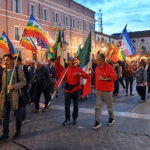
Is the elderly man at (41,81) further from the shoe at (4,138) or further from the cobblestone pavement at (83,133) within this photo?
the shoe at (4,138)

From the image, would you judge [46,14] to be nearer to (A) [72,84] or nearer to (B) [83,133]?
(A) [72,84]

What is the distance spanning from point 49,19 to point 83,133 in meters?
31.1

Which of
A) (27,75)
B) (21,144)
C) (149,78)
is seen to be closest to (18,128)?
(21,144)

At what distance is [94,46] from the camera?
4591 cm

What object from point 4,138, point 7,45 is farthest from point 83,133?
point 7,45

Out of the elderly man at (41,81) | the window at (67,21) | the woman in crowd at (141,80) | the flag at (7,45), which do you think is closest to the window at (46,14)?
the window at (67,21)

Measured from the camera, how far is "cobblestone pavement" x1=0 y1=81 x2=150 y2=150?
3.73 m

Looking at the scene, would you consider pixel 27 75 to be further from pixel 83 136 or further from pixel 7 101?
pixel 83 136

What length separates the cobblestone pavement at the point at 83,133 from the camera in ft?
12.2

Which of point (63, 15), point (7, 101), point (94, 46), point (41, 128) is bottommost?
point (41, 128)

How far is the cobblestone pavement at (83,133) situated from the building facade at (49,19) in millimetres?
15371

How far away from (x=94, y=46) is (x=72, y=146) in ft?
142

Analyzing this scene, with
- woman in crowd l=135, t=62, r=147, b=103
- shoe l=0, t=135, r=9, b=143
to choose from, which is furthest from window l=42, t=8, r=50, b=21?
shoe l=0, t=135, r=9, b=143

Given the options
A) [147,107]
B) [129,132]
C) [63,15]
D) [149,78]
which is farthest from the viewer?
[63,15]
